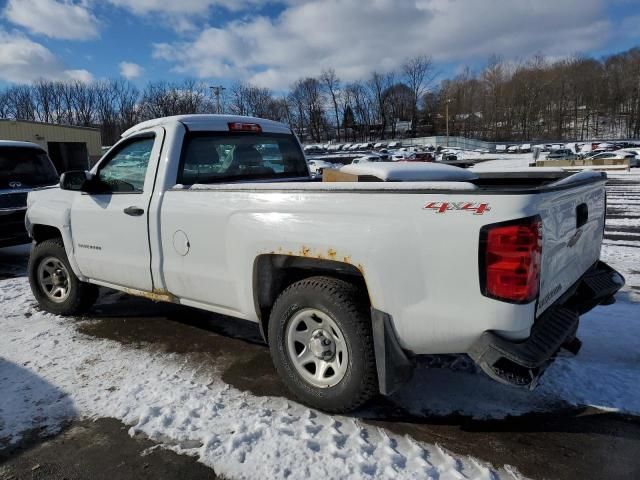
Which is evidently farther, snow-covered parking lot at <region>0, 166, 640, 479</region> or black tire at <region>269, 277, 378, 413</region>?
black tire at <region>269, 277, 378, 413</region>

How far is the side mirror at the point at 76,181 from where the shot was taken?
454 cm

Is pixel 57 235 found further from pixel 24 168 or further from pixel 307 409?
pixel 24 168

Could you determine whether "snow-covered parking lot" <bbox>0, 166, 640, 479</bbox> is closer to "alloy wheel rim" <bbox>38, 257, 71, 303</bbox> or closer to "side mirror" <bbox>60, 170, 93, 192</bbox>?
"alloy wheel rim" <bbox>38, 257, 71, 303</bbox>

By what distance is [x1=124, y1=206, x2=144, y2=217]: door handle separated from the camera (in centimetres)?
405

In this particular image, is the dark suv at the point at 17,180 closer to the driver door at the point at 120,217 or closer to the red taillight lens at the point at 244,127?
the driver door at the point at 120,217

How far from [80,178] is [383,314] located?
3358 millimetres

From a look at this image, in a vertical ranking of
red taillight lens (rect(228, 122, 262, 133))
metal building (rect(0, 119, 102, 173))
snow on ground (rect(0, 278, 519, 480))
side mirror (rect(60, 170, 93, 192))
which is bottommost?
snow on ground (rect(0, 278, 519, 480))

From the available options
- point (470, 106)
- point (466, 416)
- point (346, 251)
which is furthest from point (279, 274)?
point (470, 106)

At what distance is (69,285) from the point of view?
205 inches

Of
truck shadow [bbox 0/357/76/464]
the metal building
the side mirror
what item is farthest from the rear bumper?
the metal building

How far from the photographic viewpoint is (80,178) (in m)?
4.61

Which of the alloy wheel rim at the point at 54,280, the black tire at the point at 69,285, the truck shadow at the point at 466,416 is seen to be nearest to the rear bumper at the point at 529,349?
the truck shadow at the point at 466,416

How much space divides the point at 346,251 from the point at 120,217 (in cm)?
240

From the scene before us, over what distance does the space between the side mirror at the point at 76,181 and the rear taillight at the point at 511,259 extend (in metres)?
Answer: 3.71
